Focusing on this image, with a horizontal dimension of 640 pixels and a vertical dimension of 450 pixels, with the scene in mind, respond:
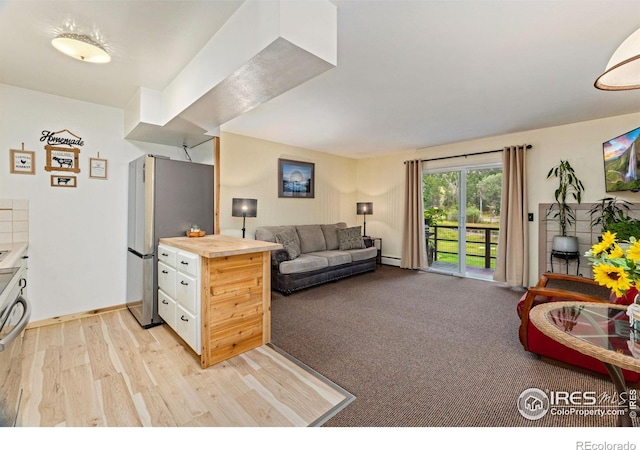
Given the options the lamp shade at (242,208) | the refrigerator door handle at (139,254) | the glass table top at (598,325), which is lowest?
the glass table top at (598,325)

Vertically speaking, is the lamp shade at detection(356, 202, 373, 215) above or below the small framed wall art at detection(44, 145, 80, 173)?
below

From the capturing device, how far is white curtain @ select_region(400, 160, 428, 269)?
5.42 metres

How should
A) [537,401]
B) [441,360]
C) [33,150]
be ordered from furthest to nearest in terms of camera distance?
[33,150] < [441,360] < [537,401]

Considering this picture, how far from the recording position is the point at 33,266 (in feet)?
9.16

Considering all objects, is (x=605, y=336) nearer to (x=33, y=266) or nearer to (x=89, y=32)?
(x=89, y=32)

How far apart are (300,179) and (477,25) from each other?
3.88 metres

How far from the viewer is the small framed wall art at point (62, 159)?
2.85m

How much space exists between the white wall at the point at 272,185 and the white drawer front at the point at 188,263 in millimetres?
2004

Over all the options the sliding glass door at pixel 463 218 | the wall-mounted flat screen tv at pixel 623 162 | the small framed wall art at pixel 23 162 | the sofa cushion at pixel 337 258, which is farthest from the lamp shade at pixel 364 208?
the small framed wall art at pixel 23 162

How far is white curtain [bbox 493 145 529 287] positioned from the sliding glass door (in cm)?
Result: 21

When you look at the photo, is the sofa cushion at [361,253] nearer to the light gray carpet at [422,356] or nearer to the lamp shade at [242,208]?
the light gray carpet at [422,356]

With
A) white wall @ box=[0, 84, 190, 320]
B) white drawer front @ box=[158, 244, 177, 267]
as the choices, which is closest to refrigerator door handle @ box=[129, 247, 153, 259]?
white drawer front @ box=[158, 244, 177, 267]

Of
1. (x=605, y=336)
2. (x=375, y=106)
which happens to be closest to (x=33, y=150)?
(x=375, y=106)

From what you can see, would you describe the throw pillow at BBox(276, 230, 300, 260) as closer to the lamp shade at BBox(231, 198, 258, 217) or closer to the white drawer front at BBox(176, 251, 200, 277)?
the lamp shade at BBox(231, 198, 258, 217)
